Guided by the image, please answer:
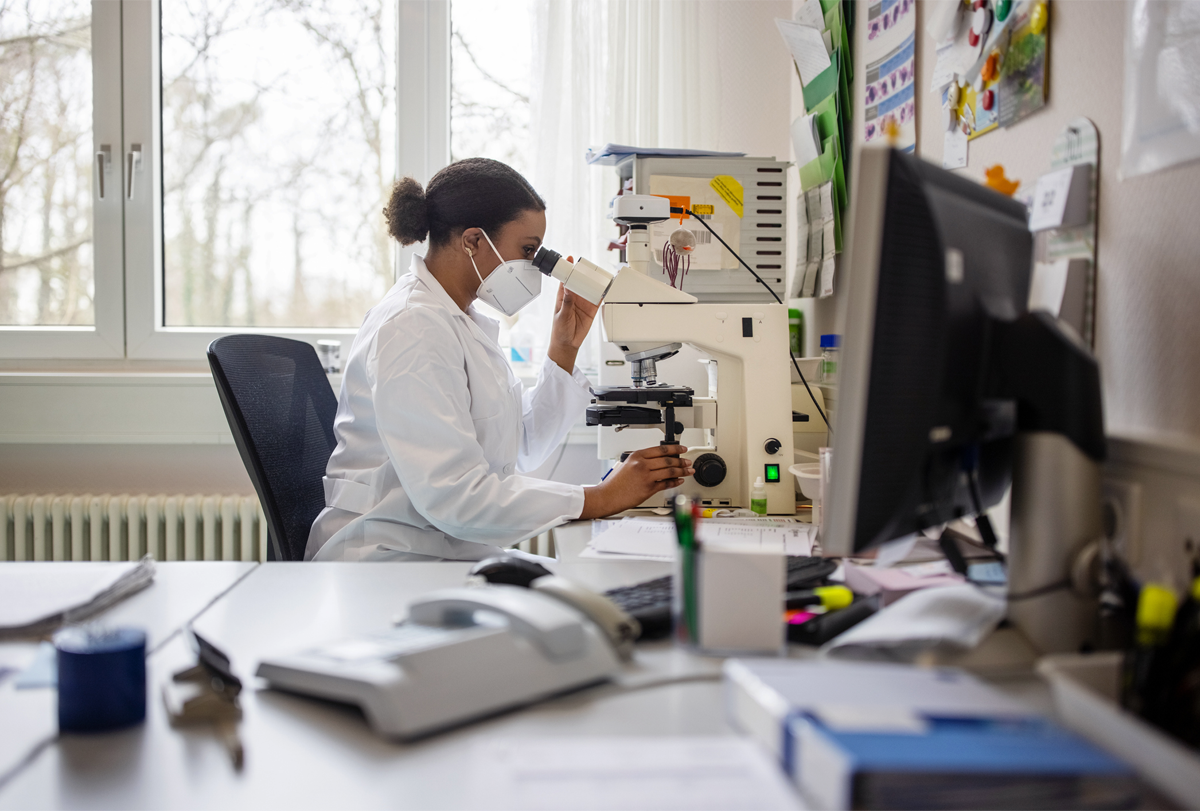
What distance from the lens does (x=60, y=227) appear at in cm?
267

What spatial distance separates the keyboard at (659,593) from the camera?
88 cm

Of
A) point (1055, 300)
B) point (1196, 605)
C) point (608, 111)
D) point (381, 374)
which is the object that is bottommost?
point (1196, 605)

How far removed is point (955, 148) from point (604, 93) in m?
1.21

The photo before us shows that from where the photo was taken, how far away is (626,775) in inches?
23.4

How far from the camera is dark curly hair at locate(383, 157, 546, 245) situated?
171cm

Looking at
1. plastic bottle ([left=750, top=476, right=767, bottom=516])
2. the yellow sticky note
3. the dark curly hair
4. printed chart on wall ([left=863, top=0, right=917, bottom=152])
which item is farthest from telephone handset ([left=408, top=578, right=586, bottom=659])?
the yellow sticky note

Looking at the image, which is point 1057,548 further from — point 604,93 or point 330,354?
A: point 330,354

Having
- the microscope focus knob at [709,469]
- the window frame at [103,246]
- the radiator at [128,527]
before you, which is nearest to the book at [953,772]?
the microscope focus knob at [709,469]

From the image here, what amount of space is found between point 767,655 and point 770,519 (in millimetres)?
717

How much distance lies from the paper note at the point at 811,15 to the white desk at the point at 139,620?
1.88 m

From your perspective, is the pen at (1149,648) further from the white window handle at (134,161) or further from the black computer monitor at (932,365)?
the white window handle at (134,161)

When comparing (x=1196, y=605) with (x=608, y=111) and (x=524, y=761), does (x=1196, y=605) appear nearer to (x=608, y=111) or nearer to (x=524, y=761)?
(x=524, y=761)

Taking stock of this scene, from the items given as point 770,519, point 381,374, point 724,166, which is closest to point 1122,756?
point 770,519

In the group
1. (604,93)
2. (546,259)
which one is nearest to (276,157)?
(604,93)
